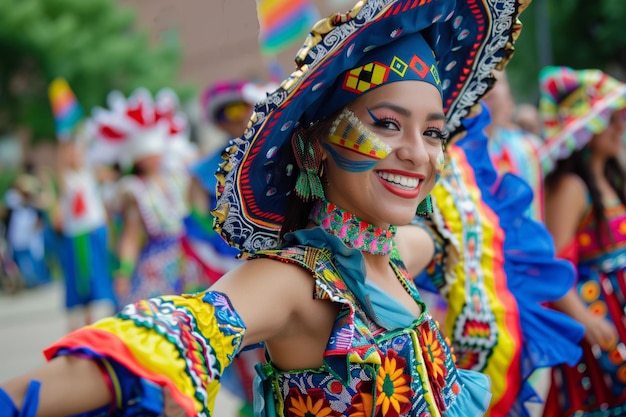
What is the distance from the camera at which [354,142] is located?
74.8 inches

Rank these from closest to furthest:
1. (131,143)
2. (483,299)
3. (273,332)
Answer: (273,332)
(483,299)
(131,143)

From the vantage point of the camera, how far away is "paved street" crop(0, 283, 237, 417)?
7.01m

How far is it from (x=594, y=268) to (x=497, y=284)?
114cm

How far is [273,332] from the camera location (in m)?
1.75

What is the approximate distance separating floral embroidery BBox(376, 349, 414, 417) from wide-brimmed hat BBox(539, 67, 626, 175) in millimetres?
2181

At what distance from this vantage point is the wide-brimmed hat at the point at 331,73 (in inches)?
67.9

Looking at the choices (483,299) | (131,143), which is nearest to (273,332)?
(483,299)

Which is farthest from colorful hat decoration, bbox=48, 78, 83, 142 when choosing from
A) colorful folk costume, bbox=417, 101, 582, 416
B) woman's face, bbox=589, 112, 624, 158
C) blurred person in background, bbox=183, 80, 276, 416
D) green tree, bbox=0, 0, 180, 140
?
green tree, bbox=0, 0, 180, 140

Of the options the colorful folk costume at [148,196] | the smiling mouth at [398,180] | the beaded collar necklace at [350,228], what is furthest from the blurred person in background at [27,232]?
the smiling mouth at [398,180]

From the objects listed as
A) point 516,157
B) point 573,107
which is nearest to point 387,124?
point 573,107

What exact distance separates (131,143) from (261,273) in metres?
5.39

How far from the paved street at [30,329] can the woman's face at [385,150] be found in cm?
375

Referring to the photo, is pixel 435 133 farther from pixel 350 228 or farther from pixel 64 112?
pixel 64 112

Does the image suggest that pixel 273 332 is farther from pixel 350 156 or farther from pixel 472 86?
pixel 472 86
